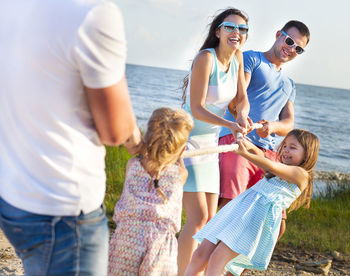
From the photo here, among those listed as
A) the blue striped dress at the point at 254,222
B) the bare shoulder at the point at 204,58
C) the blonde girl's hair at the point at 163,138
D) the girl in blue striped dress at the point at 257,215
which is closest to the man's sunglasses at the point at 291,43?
the girl in blue striped dress at the point at 257,215

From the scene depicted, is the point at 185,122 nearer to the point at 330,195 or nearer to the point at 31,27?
the point at 31,27

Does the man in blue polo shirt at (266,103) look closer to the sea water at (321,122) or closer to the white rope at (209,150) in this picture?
the white rope at (209,150)

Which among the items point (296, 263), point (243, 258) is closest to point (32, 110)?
point (243, 258)

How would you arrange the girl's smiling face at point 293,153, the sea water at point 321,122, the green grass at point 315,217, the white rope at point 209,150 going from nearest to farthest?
the white rope at point 209,150 → the girl's smiling face at point 293,153 → the green grass at point 315,217 → the sea water at point 321,122

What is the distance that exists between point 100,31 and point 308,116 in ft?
120

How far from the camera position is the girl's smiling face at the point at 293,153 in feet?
11.7

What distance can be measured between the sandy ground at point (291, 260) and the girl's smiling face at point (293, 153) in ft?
4.80

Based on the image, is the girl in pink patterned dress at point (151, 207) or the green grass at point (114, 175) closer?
the girl in pink patterned dress at point (151, 207)

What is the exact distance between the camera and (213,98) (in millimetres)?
3297

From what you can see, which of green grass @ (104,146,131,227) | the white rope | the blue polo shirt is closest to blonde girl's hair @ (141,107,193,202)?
the white rope

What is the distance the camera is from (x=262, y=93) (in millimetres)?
3871

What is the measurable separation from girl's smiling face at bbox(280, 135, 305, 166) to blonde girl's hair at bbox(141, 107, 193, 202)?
141cm

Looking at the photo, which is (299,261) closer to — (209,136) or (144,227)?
(209,136)

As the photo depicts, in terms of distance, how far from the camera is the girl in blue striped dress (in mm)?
3288
